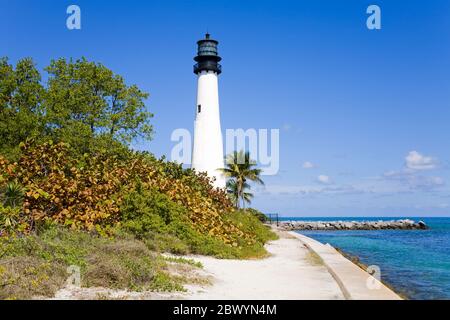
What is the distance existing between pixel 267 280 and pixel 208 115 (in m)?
25.8

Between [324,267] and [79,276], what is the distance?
7.14 meters

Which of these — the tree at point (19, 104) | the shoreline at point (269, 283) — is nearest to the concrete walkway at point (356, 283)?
the shoreline at point (269, 283)

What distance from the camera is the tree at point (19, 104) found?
2119cm

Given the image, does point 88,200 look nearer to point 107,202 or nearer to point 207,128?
point 107,202

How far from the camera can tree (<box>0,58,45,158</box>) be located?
2119 cm

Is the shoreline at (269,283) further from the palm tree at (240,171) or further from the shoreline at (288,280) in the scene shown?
the palm tree at (240,171)

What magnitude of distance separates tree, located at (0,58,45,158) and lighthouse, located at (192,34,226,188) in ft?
46.6

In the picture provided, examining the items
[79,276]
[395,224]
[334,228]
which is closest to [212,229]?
[79,276]

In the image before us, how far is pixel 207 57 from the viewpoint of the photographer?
36000 millimetres

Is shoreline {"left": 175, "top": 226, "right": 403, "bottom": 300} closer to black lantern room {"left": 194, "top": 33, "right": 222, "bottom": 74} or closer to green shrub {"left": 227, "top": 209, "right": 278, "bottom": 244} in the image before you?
green shrub {"left": 227, "top": 209, "right": 278, "bottom": 244}

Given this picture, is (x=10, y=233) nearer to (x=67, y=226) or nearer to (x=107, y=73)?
(x=67, y=226)

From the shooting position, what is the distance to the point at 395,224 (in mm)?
76812

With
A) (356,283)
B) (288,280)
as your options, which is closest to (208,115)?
(288,280)

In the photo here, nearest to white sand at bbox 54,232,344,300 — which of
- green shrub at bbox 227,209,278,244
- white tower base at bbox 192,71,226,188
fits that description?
green shrub at bbox 227,209,278,244
